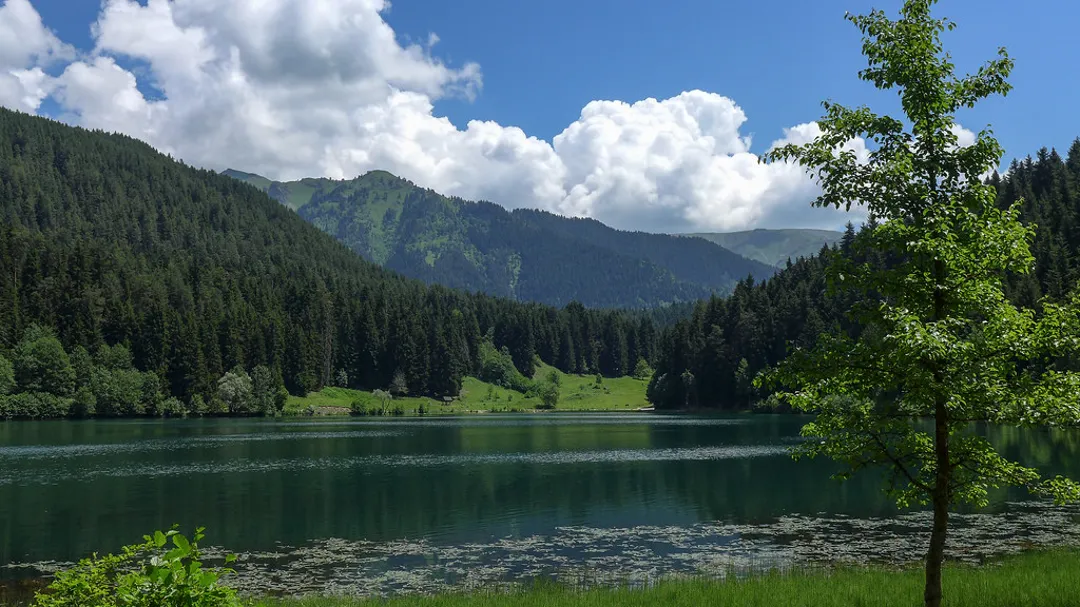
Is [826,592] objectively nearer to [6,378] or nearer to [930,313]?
[930,313]

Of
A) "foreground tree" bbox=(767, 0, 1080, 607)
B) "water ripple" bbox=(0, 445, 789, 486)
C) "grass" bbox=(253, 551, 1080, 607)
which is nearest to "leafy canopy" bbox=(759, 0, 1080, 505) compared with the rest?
"foreground tree" bbox=(767, 0, 1080, 607)

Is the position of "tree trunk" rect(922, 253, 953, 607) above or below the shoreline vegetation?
above

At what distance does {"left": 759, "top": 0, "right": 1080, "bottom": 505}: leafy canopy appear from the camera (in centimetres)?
1566

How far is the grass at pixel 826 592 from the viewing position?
2400 cm

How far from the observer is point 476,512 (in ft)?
176

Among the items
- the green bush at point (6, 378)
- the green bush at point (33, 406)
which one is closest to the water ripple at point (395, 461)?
the green bush at point (33, 406)

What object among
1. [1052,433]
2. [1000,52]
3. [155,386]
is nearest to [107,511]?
[1000,52]

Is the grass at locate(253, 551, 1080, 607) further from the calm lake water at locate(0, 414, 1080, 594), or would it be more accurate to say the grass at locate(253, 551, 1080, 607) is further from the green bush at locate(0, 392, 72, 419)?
the green bush at locate(0, 392, 72, 419)

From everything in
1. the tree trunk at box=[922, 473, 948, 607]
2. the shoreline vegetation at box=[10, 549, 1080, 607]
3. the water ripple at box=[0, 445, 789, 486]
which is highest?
the tree trunk at box=[922, 473, 948, 607]

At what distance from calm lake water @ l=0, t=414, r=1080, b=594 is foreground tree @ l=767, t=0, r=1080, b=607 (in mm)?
19154

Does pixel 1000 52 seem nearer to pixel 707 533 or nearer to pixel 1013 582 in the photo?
pixel 1013 582

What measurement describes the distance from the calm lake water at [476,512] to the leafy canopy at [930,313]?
19.4 metres

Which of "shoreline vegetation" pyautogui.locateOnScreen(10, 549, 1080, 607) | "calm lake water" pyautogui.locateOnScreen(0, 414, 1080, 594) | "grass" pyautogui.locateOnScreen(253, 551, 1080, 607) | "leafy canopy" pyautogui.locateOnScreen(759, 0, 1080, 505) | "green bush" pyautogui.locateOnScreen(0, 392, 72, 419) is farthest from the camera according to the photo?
"green bush" pyautogui.locateOnScreen(0, 392, 72, 419)

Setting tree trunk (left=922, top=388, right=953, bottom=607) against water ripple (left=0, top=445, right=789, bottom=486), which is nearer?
tree trunk (left=922, top=388, right=953, bottom=607)
